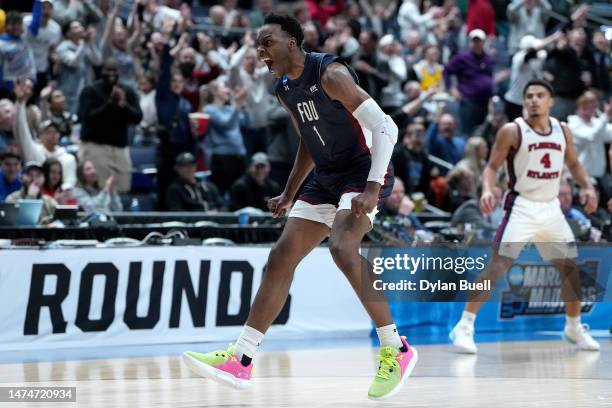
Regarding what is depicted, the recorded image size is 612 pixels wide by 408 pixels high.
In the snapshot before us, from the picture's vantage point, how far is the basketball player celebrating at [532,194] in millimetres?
9641

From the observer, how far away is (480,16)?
19.7 m

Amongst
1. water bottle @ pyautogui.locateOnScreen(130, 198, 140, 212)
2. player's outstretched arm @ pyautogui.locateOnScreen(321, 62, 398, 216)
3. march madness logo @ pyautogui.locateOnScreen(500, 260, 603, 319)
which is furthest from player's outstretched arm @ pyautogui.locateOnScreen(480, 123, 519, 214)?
water bottle @ pyautogui.locateOnScreen(130, 198, 140, 212)

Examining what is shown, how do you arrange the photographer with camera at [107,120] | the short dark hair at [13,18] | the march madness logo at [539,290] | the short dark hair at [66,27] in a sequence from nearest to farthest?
the march madness logo at [539,290]
the photographer with camera at [107,120]
the short dark hair at [13,18]
the short dark hair at [66,27]

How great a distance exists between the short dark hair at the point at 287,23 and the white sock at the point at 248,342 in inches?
70.2

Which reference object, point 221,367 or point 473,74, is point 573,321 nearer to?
point 221,367

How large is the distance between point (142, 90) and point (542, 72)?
20.4 feet

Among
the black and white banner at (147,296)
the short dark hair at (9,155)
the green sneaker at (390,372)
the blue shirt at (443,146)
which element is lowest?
the green sneaker at (390,372)

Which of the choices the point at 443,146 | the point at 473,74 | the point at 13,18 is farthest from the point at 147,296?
the point at 473,74

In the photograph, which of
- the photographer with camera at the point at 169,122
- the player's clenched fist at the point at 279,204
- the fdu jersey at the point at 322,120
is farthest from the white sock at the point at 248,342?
the photographer with camera at the point at 169,122

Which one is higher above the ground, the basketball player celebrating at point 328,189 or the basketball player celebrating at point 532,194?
the basketball player celebrating at point 532,194

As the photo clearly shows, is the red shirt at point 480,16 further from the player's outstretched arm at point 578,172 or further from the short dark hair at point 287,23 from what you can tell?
the short dark hair at point 287,23

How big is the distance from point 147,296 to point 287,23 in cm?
433

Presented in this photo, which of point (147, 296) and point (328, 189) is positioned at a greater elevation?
point (147, 296)

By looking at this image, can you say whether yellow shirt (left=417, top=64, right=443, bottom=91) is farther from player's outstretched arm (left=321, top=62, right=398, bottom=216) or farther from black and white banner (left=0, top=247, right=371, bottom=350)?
player's outstretched arm (left=321, top=62, right=398, bottom=216)
